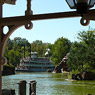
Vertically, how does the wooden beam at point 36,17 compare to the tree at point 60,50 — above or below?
below

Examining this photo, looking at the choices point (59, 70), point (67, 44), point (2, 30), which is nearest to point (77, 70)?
point (59, 70)

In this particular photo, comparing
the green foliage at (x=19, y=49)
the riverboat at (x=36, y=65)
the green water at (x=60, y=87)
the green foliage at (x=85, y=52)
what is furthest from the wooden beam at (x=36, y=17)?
the riverboat at (x=36, y=65)

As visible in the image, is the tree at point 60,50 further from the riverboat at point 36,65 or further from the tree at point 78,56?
the tree at point 78,56

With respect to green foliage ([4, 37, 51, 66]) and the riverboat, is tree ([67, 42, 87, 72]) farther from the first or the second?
the riverboat

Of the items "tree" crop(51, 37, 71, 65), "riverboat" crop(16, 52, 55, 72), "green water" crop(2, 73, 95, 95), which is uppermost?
"tree" crop(51, 37, 71, 65)

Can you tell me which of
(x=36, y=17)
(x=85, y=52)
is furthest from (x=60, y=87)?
(x=36, y=17)

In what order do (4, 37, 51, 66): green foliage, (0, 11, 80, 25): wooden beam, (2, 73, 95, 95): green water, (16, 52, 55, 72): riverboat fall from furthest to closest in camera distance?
1. (16, 52, 55, 72): riverboat
2. (4, 37, 51, 66): green foliage
3. (2, 73, 95, 95): green water
4. (0, 11, 80, 25): wooden beam

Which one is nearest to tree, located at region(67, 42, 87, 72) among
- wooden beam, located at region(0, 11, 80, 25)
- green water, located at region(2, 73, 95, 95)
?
green water, located at region(2, 73, 95, 95)

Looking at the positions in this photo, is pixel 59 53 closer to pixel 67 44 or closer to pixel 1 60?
pixel 67 44

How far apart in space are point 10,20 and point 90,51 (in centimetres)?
3196

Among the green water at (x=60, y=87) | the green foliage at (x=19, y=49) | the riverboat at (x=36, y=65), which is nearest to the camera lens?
the green water at (x=60, y=87)

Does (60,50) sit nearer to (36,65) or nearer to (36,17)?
(36,65)

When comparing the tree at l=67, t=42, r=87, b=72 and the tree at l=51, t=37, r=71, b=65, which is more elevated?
the tree at l=51, t=37, r=71, b=65

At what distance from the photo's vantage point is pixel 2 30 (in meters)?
3.99
